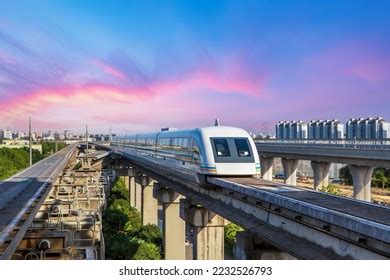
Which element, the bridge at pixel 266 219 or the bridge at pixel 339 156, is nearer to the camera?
the bridge at pixel 266 219

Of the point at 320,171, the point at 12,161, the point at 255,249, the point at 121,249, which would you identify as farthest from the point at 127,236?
the point at 12,161

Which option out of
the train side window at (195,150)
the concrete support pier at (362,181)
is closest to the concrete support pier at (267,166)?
the concrete support pier at (362,181)

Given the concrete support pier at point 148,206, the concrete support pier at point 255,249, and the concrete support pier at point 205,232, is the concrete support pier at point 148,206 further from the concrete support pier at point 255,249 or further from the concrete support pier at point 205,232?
the concrete support pier at point 255,249

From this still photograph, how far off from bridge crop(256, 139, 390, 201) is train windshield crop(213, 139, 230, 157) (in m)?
13.1

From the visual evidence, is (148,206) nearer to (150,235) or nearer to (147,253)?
(150,235)

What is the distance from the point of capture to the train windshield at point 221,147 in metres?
18.4

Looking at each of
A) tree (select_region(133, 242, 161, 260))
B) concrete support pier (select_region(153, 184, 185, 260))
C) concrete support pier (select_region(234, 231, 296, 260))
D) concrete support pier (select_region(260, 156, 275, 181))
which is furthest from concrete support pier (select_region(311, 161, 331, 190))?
concrete support pier (select_region(234, 231, 296, 260))

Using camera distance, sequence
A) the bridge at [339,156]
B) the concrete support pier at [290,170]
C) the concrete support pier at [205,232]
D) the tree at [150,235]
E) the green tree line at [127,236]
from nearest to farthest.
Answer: the concrete support pier at [205,232] → the bridge at [339,156] → the green tree line at [127,236] → the tree at [150,235] → the concrete support pier at [290,170]

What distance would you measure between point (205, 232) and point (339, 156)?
14.2 meters

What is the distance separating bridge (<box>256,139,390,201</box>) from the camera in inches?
1159

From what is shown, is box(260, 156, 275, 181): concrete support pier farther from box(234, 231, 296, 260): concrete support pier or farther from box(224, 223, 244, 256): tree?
box(234, 231, 296, 260): concrete support pier

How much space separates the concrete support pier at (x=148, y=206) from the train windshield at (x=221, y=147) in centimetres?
3107
